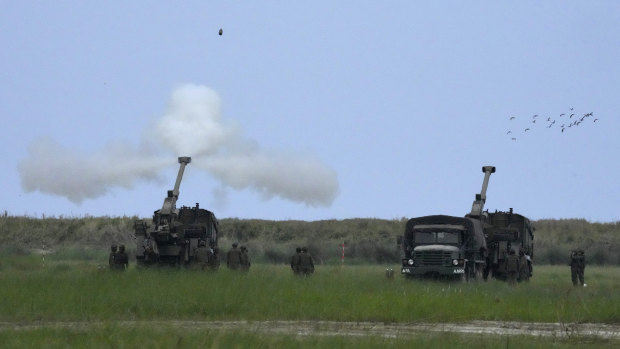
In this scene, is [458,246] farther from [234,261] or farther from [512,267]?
[234,261]

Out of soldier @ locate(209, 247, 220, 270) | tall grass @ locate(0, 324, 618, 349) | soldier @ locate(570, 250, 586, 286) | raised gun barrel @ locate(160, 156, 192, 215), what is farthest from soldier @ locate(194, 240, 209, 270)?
tall grass @ locate(0, 324, 618, 349)

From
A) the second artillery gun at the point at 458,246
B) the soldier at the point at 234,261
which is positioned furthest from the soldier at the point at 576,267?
the soldier at the point at 234,261

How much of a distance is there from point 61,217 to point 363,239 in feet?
68.1

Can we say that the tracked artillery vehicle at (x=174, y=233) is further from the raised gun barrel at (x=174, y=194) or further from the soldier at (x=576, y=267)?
the soldier at (x=576, y=267)

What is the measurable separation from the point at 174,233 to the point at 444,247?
9.48 metres

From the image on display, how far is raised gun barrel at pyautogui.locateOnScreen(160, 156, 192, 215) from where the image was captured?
39000mm

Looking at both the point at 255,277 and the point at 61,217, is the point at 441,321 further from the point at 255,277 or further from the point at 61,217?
the point at 61,217

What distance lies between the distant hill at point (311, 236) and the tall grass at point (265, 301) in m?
30.2

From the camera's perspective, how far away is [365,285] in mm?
29547

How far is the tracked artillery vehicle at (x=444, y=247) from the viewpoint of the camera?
35812 millimetres

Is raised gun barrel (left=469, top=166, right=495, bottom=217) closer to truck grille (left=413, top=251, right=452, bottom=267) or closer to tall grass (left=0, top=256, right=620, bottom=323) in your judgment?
truck grille (left=413, top=251, right=452, bottom=267)

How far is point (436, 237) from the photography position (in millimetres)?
36812

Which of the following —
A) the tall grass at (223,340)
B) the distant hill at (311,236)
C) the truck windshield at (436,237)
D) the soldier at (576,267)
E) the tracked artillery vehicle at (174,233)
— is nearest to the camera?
the tall grass at (223,340)

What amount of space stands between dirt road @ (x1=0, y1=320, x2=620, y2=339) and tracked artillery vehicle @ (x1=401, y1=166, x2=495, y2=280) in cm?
1302
